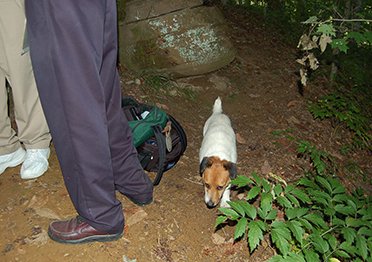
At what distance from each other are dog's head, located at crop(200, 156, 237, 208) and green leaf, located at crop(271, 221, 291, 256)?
1.25 metres

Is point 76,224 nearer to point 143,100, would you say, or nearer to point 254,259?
point 254,259

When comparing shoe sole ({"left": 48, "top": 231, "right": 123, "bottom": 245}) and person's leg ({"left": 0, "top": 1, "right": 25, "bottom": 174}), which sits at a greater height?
person's leg ({"left": 0, "top": 1, "right": 25, "bottom": 174})

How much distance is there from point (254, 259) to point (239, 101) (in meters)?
3.21

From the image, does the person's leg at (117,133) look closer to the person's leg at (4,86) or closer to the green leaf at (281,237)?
the person's leg at (4,86)

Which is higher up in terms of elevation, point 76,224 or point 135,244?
point 76,224

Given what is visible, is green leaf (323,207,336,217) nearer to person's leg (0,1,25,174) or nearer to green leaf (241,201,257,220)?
green leaf (241,201,257,220)

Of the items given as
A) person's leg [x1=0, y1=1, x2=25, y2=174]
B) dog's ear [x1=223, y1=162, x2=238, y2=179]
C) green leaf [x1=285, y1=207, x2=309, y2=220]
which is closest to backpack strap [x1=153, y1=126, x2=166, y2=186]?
dog's ear [x1=223, y1=162, x2=238, y2=179]

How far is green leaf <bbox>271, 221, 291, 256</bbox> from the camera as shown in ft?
6.85

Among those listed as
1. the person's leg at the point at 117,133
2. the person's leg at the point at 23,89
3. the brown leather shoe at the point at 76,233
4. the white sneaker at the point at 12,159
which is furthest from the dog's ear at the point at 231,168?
the white sneaker at the point at 12,159

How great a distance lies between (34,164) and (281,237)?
2.29m

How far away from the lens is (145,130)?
3.48 m

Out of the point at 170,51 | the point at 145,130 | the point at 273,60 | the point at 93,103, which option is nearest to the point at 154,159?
the point at 145,130

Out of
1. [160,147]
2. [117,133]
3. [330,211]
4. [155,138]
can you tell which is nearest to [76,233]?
[117,133]

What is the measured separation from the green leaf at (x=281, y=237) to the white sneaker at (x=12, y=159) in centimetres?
245
